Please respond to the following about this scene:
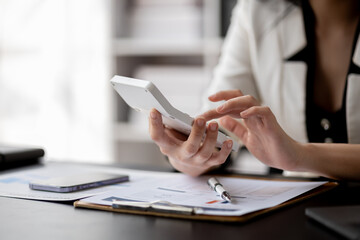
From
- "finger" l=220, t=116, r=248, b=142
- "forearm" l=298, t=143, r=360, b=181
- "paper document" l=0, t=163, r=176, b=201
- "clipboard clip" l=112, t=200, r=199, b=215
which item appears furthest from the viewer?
"finger" l=220, t=116, r=248, b=142

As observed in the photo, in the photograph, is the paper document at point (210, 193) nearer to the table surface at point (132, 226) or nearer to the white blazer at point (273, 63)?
the table surface at point (132, 226)

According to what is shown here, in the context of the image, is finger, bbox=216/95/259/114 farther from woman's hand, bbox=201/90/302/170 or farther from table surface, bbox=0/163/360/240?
table surface, bbox=0/163/360/240

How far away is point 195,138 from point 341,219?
310 millimetres

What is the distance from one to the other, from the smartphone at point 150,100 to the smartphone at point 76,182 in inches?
5.8

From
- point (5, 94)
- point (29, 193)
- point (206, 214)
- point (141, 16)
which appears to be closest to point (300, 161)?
point (206, 214)

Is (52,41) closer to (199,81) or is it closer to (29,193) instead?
(199,81)

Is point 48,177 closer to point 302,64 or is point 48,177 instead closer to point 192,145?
point 192,145

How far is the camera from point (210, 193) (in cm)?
83

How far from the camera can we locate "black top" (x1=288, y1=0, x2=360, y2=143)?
1255mm

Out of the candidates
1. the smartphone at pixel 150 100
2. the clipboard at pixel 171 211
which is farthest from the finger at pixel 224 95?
the clipboard at pixel 171 211

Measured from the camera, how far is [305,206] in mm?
762

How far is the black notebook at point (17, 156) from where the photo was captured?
1.13m

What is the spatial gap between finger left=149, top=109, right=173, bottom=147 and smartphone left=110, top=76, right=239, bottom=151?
1 cm

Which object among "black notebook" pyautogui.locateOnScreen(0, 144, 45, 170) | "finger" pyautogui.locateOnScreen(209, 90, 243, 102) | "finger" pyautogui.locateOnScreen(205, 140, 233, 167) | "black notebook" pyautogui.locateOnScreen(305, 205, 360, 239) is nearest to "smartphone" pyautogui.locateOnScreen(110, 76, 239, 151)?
"finger" pyautogui.locateOnScreen(205, 140, 233, 167)
